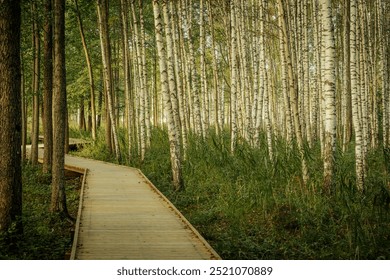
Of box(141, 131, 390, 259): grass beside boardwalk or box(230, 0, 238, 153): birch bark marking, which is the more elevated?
box(230, 0, 238, 153): birch bark marking

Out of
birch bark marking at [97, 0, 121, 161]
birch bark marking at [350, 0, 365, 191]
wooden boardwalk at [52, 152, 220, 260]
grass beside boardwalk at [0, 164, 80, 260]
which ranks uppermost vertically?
birch bark marking at [97, 0, 121, 161]

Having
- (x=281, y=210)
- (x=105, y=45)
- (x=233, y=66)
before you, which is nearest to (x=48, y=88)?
(x=105, y=45)

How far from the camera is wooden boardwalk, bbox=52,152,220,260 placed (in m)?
Answer: 5.12

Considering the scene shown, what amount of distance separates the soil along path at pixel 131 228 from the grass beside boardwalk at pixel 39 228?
0.66 m

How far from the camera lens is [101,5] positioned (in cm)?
1480

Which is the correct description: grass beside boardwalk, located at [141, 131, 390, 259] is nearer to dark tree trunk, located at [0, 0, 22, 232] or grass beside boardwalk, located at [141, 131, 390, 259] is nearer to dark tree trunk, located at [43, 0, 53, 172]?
dark tree trunk, located at [0, 0, 22, 232]

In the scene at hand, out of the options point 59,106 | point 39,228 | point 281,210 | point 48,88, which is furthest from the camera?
point 48,88

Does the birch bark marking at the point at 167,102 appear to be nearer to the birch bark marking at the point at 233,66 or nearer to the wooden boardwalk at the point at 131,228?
the wooden boardwalk at the point at 131,228

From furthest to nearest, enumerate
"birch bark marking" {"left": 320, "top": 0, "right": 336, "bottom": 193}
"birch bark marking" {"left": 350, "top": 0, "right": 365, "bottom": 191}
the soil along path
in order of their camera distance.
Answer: "birch bark marking" {"left": 350, "top": 0, "right": 365, "bottom": 191}
"birch bark marking" {"left": 320, "top": 0, "right": 336, "bottom": 193}
the soil along path

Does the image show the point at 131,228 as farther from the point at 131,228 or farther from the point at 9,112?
the point at 9,112

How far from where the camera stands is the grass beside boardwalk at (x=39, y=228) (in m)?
5.98

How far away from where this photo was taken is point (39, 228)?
761 cm

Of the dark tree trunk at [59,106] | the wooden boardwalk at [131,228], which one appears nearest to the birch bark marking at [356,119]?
the wooden boardwalk at [131,228]

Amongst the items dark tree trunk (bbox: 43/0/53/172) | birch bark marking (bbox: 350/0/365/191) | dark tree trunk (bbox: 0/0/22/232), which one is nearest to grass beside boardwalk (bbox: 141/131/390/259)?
birch bark marking (bbox: 350/0/365/191)
